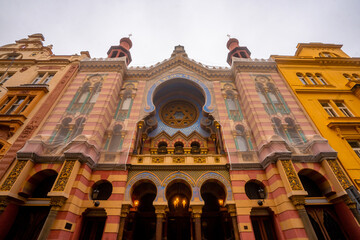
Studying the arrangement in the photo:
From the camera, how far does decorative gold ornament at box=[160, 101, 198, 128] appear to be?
17.5 metres

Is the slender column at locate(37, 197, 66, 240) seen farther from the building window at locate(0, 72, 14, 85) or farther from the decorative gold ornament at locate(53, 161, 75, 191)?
the building window at locate(0, 72, 14, 85)

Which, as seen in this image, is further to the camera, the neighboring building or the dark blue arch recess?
the dark blue arch recess

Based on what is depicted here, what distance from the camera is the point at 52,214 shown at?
863 centimetres

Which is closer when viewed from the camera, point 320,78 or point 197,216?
point 197,216

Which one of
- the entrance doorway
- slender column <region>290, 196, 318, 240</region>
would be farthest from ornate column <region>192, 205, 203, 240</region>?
the entrance doorway

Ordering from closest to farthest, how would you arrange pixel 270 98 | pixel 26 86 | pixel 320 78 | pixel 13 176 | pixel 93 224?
1. pixel 13 176
2. pixel 93 224
3. pixel 26 86
4. pixel 270 98
5. pixel 320 78

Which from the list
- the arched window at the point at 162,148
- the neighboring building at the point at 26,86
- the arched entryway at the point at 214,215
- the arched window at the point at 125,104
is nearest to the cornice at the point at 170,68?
the arched window at the point at 125,104

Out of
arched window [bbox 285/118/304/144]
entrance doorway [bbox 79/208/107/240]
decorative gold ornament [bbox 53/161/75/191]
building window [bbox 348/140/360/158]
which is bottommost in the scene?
entrance doorway [bbox 79/208/107/240]

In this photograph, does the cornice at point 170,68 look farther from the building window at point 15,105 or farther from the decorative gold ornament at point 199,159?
the decorative gold ornament at point 199,159

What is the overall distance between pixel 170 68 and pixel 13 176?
1534 cm

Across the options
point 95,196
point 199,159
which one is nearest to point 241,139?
point 199,159

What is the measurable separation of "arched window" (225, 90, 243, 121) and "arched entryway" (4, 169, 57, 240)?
554 inches

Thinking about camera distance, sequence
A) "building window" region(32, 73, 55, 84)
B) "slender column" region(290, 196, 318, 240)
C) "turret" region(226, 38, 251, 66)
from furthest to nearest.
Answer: "turret" region(226, 38, 251, 66) → "building window" region(32, 73, 55, 84) → "slender column" region(290, 196, 318, 240)

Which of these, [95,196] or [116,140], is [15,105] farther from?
[95,196]
